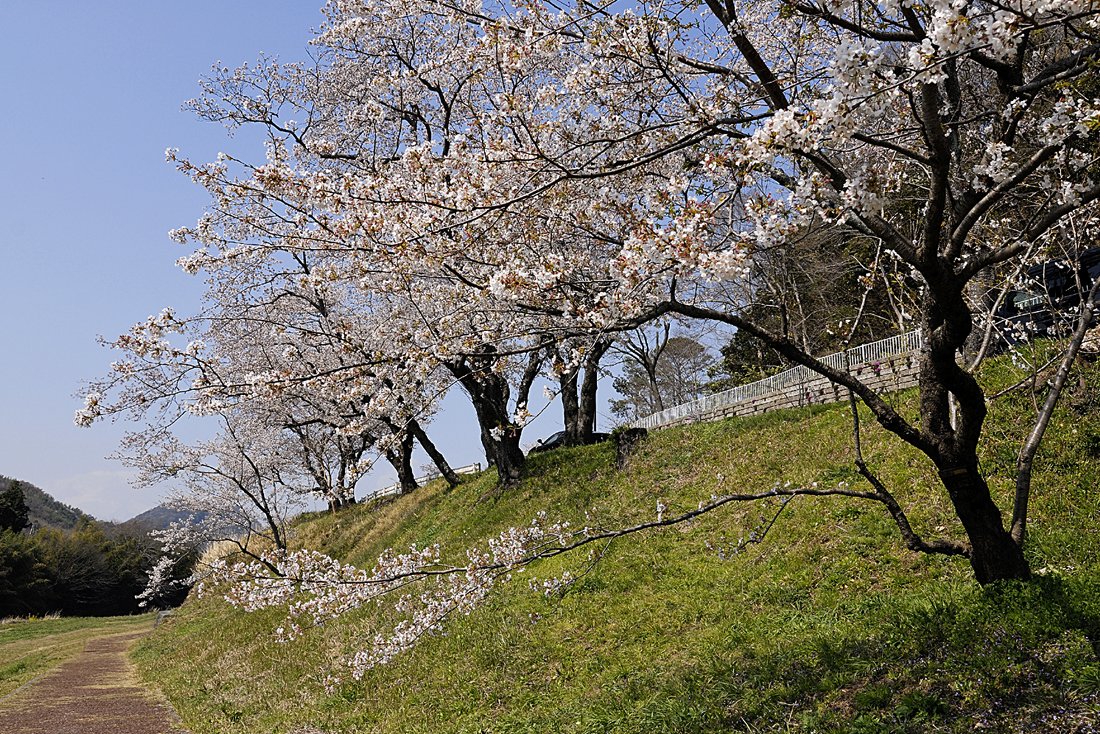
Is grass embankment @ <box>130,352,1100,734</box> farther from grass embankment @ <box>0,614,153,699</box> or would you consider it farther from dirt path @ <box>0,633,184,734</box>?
grass embankment @ <box>0,614,153,699</box>

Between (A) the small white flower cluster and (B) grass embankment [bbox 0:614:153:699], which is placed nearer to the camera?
(A) the small white flower cluster

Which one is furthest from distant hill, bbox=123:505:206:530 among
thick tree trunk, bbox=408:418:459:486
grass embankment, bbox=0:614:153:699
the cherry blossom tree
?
the cherry blossom tree

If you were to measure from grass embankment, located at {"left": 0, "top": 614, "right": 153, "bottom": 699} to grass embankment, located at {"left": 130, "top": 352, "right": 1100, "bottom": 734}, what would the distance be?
3.55 m

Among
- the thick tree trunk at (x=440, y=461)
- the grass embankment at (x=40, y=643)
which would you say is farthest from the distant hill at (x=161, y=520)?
the thick tree trunk at (x=440, y=461)

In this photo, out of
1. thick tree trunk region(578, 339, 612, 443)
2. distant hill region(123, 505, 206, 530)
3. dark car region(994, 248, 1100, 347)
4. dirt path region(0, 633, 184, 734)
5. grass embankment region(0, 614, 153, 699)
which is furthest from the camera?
distant hill region(123, 505, 206, 530)

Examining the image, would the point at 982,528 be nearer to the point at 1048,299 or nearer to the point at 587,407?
the point at 1048,299

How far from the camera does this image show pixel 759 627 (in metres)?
6.52

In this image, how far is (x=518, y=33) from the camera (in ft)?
18.4

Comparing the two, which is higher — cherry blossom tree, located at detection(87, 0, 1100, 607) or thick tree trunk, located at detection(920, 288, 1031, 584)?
cherry blossom tree, located at detection(87, 0, 1100, 607)

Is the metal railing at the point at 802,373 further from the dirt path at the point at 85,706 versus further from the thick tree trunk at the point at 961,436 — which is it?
the dirt path at the point at 85,706

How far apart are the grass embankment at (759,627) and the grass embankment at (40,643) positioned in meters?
3.55

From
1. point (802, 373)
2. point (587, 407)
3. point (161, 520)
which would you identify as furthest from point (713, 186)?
point (161, 520)

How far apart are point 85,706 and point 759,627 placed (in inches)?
412

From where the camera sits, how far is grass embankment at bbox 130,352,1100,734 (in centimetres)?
457
